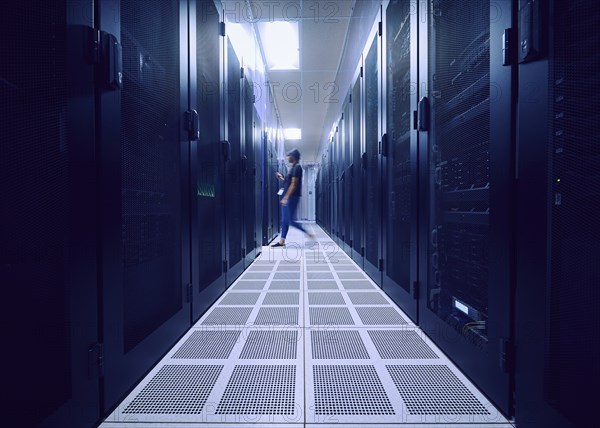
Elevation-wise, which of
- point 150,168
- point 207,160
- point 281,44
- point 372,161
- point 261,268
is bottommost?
point 261,268

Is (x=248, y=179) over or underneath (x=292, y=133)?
underneath

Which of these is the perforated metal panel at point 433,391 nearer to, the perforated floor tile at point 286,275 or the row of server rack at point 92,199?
the row of server rack at point 92,199

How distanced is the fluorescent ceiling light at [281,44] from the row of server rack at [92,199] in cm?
377

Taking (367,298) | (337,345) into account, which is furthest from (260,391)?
(367,298)

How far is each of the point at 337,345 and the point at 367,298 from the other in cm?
76

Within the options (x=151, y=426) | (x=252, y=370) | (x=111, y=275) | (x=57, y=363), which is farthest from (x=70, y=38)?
(x=252, y=370)

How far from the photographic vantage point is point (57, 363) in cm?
74

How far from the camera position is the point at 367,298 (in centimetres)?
205

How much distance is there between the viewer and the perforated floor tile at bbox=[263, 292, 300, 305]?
1.94 m

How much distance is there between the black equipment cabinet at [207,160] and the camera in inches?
64.8

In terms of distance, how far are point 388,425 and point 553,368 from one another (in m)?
0.42

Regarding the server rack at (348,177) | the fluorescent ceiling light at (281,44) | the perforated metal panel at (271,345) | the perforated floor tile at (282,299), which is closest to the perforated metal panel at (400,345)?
the perforated metal panel at (271,345)

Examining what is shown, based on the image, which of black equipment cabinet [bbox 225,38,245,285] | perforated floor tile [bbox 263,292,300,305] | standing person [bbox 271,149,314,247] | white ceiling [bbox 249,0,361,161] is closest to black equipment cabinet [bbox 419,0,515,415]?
perforated floor tile [bbox 263,292,300,305]

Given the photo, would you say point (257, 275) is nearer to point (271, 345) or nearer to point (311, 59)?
point (271, 345)
